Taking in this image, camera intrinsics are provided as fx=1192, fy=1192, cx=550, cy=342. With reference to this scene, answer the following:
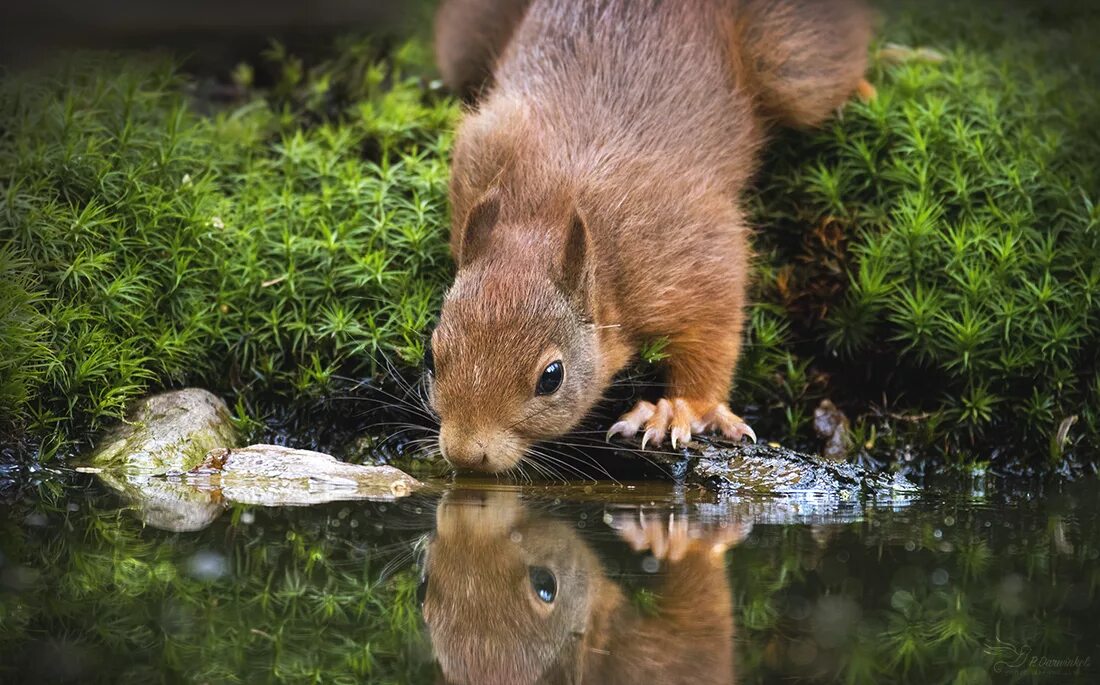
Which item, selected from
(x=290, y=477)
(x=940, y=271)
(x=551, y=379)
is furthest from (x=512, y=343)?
(x=940, y=271)

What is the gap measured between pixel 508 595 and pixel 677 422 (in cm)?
206

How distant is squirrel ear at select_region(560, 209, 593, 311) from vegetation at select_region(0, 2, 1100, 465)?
2.21 feet

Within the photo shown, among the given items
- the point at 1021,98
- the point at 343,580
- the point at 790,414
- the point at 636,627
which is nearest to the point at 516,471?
the point at 790,414

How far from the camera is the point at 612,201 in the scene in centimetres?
532

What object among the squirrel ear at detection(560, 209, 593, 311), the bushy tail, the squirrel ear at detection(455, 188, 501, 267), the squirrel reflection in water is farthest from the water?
the bushy tail

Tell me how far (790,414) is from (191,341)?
9.29 feet

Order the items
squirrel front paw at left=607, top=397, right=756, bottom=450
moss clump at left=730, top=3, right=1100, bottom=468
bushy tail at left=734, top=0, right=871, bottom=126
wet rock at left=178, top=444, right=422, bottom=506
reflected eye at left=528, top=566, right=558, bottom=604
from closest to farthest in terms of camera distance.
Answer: reflected eye at left=528, top=566, right=558, bottom=604 < wet rock at left=178, top=444, right=422, bottom=506 < squirrel front paw at left=607, top=397, right=756, bottom=450 < moss clump at left=730, top=3, right=1100, bottom=468 < bushy tail at left=734, top=0, right=871, bottom=126

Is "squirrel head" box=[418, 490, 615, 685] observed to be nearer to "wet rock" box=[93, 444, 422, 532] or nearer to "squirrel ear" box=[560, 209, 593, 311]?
"wet rock" box=[93, 444, 422, 532]

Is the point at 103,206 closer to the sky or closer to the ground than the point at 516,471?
closer to the sky

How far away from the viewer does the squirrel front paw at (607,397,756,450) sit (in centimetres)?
516

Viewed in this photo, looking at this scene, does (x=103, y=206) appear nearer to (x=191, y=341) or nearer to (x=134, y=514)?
(x=191, y=341)

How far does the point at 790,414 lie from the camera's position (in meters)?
5.69

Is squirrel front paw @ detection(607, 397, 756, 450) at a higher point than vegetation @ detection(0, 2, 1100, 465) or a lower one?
lower

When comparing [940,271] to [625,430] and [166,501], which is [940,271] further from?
[166,501]
